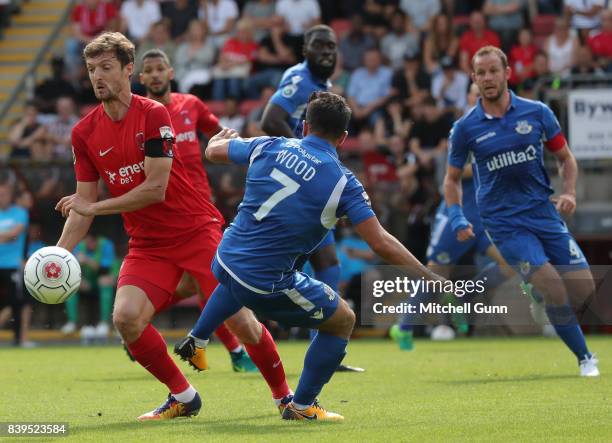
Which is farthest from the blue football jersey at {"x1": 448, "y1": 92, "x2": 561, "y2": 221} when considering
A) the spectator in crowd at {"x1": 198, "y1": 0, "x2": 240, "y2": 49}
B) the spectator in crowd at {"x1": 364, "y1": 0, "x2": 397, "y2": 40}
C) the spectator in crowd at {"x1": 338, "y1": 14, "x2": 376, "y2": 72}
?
the spectator in crowd at {"x1": 198, "y1": 0, "x2": 240, "y2": 49}

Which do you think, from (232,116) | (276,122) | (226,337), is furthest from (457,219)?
(232,116)

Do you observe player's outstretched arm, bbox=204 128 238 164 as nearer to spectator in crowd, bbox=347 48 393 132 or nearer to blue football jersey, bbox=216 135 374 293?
blue football jersey, bbox=216 135 374 293

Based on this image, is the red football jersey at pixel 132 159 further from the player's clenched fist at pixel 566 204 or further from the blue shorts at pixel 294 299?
the player's clenched fist at pixel 566 204

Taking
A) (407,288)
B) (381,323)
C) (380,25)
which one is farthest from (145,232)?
(380,25)

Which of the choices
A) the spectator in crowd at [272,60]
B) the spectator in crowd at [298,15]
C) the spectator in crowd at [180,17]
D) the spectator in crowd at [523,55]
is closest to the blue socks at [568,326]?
the spectator in crowd at [523,55]

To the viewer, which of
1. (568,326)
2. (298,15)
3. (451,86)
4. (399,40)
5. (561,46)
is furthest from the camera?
(298,15)

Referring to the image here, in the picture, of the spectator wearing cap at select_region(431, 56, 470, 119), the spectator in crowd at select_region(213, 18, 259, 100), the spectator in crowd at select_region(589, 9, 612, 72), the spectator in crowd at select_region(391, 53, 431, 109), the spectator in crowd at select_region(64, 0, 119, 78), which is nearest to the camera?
the spectator in crowd at select_region(589, 9, 612, 72)

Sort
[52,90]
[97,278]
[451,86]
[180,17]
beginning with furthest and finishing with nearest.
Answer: [180,17], [52,90], [451,86], [97,278]

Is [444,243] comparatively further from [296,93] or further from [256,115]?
[256,115]

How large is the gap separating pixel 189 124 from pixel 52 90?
11.6 m

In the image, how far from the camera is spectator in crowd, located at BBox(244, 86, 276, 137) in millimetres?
18241

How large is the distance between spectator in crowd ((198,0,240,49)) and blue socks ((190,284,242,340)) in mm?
14069

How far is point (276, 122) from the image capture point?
1095 cm

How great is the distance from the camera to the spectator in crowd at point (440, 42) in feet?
61.9
